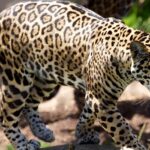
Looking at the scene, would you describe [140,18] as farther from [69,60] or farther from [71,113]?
[69,60]

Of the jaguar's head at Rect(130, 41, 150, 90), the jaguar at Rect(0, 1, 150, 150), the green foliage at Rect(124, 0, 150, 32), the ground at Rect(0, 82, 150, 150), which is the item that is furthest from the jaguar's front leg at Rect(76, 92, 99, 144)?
the green foliage at Rect(124, 0, 150, 32)

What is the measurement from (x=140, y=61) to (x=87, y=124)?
122 centimetres

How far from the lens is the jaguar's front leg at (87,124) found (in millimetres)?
6218

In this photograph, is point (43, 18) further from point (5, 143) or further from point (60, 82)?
point (5, 143)

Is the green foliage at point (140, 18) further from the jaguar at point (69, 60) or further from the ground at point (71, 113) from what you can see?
the jaguar at point (69, 60)

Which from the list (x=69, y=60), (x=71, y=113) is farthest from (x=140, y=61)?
(x=71, y=113)

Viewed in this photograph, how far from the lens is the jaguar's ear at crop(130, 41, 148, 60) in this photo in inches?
217

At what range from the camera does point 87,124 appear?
6.60 metres

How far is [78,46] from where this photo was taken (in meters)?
6.21

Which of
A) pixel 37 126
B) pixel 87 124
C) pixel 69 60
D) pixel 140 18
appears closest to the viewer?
pixel 69 60

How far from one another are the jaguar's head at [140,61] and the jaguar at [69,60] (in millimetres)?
68

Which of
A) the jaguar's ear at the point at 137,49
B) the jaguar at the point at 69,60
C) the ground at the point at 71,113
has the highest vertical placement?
the jaguar's ear at the point at 137,49

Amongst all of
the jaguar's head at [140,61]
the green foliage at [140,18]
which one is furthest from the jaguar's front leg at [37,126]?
the jaguar's head at [140,61]

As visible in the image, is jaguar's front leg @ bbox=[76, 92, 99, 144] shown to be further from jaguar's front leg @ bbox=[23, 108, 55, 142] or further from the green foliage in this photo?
the green foliage
